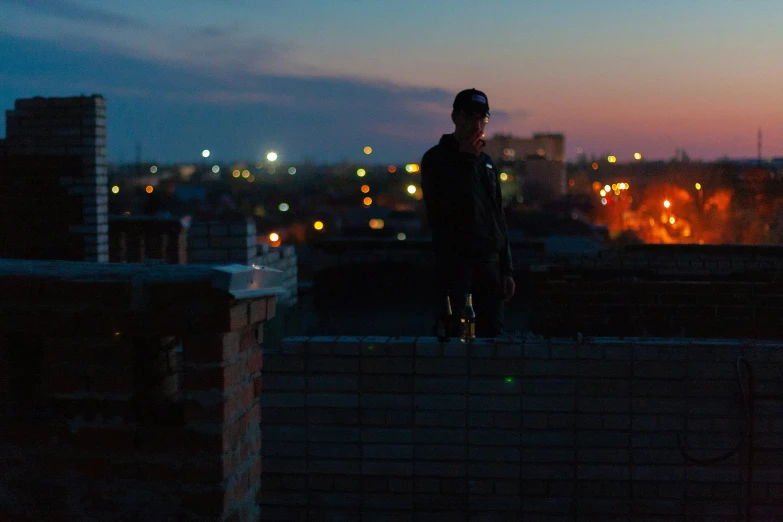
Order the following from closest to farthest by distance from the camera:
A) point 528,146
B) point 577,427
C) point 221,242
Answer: point 577,427 → point 221,242 → point 528,146

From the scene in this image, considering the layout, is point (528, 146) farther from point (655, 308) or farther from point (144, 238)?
point (655, 308)

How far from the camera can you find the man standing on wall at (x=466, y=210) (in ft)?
19.7

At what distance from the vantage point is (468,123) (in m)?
6.01

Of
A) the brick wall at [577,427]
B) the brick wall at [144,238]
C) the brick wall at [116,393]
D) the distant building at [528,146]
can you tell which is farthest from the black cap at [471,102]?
the distant building at [528,146]

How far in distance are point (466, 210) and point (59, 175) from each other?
17.3 feet

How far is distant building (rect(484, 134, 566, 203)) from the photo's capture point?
99.1 meters

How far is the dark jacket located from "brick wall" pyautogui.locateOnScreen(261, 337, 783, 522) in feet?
3.87

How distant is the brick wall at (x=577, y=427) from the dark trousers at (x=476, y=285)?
996 millimetres

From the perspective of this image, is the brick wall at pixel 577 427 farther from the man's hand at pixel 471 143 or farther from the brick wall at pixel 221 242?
the brick wall at pixel 221 242

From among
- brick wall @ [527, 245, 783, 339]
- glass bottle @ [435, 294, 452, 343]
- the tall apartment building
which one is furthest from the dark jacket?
the tall apartment building

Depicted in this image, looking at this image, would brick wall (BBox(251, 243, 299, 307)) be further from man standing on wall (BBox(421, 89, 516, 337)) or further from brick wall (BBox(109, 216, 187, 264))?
brick wall (BBox(109, 216, 187, 264))

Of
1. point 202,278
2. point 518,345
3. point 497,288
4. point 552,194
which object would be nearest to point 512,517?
point 518,345

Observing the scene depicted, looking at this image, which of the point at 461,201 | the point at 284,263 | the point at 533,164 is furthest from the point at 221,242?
the point at 533,164

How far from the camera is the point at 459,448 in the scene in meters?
4.98
